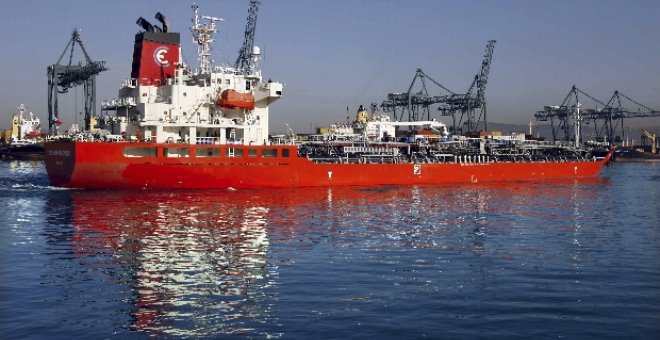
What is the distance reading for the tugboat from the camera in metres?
129

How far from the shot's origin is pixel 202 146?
155 ft

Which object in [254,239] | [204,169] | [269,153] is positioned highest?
[269,153]

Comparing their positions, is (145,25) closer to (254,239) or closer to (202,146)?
(202,146)

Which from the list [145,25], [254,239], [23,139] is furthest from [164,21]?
[23,139]

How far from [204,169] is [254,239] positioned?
23.1m

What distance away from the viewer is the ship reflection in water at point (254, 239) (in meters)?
14.9

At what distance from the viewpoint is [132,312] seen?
14281 millimetres

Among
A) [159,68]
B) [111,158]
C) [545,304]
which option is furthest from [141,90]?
[545,304]

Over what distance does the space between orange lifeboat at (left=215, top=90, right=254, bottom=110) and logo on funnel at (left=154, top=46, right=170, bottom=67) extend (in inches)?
244

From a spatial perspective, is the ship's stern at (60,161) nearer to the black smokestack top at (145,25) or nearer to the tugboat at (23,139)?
the black smokestack top at (145,25)

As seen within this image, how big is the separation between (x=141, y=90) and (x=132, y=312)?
127ft

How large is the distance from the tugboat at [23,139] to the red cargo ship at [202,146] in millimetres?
75687

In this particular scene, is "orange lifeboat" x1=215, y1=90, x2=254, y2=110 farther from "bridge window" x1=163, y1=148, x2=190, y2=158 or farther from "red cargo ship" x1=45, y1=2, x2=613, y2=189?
"bridge window" x1=163, y1=148, x2=190, y2=158

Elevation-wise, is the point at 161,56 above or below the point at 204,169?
above
